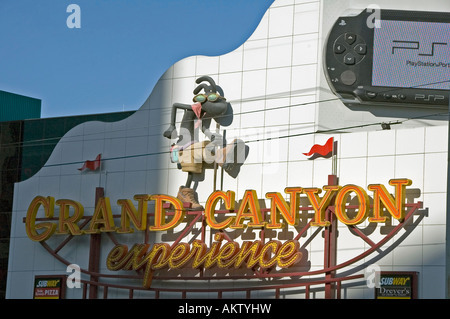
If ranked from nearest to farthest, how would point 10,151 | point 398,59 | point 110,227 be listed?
point 398,59, point 110,227, point 10,151

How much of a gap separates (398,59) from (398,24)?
0.70 metres

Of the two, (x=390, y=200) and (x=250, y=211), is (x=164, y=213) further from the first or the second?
(x=390, y=200)

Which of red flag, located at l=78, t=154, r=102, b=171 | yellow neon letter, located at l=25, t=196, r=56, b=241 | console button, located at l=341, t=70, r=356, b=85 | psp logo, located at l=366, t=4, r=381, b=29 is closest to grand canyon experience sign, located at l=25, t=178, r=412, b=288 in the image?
yellow neon letter, located at l=25, t=196, r=56, b=241

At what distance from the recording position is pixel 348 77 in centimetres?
2209

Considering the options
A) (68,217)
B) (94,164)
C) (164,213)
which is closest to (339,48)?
(164,213)

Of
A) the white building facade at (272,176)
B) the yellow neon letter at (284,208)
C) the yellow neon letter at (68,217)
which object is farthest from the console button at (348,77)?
the yellow neon letter at (68,217)

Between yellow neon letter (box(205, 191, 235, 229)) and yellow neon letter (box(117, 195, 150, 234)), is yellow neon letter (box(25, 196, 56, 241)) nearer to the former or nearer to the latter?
yellow neon letter (box(117, 195, 150, 234))

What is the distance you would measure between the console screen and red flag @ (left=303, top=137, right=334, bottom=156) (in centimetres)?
151

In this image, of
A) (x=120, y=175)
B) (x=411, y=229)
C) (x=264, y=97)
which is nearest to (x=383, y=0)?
(x=264, y=97)

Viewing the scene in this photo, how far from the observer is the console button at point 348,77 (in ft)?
72.4

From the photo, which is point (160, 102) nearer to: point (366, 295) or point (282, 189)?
point (282, 189)

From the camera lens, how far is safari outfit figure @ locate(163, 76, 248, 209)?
22844 mm

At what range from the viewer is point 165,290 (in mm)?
22828

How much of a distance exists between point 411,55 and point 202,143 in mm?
4756
